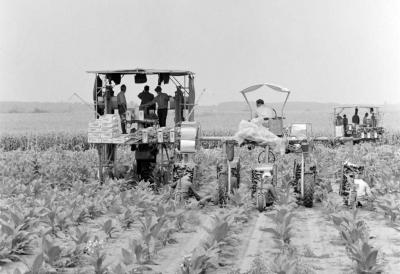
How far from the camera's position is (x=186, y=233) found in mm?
10086

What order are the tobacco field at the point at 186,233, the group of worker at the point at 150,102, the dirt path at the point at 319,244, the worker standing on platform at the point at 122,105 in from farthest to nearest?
1. the group of worker at the point at 150,102
2. the worker standing on platform at the point at 122,105
3. the dirt path at the point at 319,244
4. the tobacco field at the point at 186,233

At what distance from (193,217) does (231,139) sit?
7.26 ft

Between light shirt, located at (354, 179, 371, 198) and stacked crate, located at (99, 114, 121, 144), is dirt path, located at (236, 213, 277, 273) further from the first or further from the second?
stacked crate, located at (99, 114, 121, 144)

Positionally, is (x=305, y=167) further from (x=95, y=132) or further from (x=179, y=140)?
(x=95, y=132)

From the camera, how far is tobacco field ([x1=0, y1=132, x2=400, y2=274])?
7707mm

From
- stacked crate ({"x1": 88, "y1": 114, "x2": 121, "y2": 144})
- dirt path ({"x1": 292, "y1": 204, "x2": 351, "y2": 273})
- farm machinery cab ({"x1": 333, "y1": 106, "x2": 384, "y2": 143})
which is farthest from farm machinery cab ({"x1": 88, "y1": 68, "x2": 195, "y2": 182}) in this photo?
farm machinery cab ({"x1": 333, "y1": 106, "x2": 384, "y2": 143})

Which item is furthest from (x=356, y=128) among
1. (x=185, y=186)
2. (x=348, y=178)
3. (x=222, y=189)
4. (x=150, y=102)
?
(x=185, y=186)

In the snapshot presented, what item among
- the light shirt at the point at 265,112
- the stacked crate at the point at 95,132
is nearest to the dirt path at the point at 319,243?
the light shirt at the point at 265,112

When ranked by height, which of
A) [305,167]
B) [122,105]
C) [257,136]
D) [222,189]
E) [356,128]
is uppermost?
[122,105]

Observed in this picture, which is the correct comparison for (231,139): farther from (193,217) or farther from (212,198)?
(193,217)

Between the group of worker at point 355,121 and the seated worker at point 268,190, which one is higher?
the group of worker at point 355,121

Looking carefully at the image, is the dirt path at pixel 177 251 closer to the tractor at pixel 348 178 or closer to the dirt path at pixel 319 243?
the dirt path at pixel 319 243

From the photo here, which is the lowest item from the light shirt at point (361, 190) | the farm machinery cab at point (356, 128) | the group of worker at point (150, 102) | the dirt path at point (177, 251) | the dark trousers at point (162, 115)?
the dirt path at point (177, 251)

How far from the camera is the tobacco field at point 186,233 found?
7.71 metres
